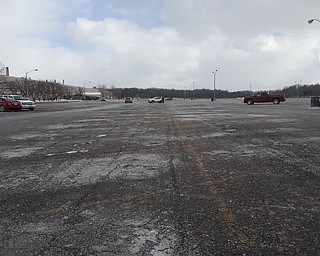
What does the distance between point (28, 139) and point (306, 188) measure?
9966 millimetres

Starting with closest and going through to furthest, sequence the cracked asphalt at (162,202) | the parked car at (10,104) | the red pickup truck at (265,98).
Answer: the cracked asphalt at (162,202) < the parked car at (10,104) < the red pickup truck at (265,98)

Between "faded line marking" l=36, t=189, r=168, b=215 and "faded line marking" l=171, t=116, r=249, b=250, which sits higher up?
"faded line marking" l=171, t=116, r=249, b=250

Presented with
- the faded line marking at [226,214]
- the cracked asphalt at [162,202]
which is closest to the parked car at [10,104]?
the cracked asphalt at [162,202]

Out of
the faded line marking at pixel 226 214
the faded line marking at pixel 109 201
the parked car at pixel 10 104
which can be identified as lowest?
the faded line marking at pixel 109 201

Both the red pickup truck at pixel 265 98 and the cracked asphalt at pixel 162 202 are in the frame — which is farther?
the red pickup truck at pixel 265 98

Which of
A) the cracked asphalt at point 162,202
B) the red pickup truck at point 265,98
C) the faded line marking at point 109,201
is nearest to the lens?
the cracked asphalt at point 162,202

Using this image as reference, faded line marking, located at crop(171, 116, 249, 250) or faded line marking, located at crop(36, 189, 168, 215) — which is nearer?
faded line marking, located at crop(171, 116, 249, 250)

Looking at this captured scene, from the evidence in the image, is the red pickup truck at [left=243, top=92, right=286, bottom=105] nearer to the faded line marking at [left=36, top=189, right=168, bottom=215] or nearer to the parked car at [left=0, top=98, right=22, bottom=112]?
the parked car at [left=0, top=98, right=22, bottom=112]

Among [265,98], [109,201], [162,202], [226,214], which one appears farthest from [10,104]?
[226,214]

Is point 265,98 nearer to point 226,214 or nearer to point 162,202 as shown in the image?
point 162,202

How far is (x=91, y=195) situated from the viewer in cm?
547

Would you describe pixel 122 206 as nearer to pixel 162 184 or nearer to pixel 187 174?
pixel 162 184

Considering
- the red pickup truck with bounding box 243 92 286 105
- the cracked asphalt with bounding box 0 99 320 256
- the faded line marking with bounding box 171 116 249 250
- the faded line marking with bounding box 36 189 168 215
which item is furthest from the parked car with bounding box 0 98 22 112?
the faded line marking with bounding box 36 189 168 215

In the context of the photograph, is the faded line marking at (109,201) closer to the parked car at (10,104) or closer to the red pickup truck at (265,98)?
the parked car at (10,104)
